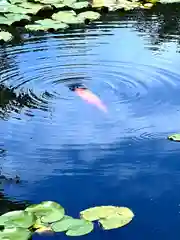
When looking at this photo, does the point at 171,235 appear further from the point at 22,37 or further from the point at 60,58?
the point at 22,37

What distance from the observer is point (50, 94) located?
4301mm

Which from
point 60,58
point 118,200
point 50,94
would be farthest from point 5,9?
point 118,200

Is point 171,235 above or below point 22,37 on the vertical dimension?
below

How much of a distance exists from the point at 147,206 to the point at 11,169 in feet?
3.04

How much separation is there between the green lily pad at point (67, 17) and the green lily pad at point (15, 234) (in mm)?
4029

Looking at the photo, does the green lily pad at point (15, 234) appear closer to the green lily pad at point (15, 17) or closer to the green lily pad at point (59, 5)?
the green lily pad at point (15, 17)

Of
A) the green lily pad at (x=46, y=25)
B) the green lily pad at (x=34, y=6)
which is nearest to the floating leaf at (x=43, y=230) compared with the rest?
the green lily pad at (x=46, y=25)

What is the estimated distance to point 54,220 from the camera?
2645mm

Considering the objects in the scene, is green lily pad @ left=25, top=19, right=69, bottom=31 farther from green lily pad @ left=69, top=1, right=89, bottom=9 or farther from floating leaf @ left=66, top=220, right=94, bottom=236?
floating leaf @ left=66, top=220, right=94, bottom=236

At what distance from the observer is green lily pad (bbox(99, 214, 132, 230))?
2.62 m

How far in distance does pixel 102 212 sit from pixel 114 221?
0.10 metres

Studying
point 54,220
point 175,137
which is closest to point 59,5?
point 175,137

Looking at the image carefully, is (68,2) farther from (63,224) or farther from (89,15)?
(63,224)

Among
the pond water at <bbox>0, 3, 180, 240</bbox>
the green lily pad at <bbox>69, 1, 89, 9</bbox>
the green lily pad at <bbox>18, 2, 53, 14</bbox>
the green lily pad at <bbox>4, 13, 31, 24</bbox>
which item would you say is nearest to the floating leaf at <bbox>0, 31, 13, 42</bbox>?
the pond water at <bbox>0, 3, 180, 240</bbox>
